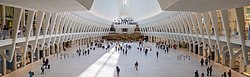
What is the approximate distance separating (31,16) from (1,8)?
250cm

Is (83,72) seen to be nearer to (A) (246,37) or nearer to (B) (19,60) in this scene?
(B) (19,60)

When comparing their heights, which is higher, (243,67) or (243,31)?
(243,31)

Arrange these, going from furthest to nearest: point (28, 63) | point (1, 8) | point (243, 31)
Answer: point (28, 63)
point (1, 8)
point (243, 31)

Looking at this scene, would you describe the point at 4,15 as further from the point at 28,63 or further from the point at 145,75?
the point at 145,75

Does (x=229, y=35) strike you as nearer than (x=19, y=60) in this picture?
Yes

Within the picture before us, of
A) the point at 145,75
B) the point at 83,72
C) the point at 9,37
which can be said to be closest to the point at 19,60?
the point at 83,72

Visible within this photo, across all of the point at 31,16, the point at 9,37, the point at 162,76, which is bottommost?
the point at 162,76

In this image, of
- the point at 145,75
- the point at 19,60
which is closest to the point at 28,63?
the point at 19,60

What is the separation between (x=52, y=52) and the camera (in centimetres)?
3997

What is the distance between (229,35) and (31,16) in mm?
13712

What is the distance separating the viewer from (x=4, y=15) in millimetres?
22062

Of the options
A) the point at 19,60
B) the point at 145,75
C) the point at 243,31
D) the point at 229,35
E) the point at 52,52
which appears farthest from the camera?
Result: the point at 52,52

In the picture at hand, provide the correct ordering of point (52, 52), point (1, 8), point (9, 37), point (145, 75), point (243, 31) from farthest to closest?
point (52, 52) < point (1, 8) < point (145, 75) < point (9, 37) < point (243, 31)

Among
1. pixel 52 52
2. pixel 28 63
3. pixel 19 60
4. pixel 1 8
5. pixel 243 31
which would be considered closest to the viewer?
pixel 243 31
